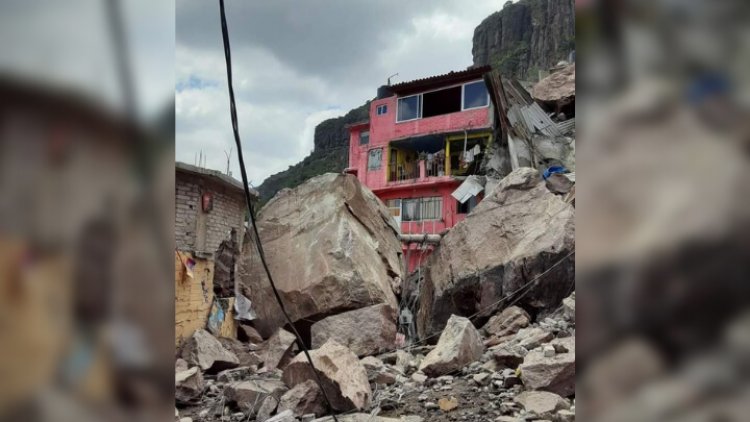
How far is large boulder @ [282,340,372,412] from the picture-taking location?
4680mm

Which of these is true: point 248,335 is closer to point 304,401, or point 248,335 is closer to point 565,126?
point 304,401

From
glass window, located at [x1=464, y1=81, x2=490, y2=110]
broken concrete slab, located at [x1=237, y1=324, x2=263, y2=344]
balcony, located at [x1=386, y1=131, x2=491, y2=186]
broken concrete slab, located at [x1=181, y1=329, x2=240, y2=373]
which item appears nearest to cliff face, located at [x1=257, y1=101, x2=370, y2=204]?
balcony, located at [x1=386, y1=131, x2=491, y2=186]

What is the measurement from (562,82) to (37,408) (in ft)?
64.2

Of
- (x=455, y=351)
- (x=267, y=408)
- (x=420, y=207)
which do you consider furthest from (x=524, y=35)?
(x=267, y=408)

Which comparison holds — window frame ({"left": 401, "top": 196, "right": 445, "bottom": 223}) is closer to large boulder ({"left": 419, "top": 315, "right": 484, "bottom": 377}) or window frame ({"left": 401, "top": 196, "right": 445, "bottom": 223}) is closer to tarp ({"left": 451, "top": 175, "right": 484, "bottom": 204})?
tarp ({"left": 451, "top": 175, "right": 484, "bottom": 204})

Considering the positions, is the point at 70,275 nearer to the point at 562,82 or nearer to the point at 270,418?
the point at 270,418

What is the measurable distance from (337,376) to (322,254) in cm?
348

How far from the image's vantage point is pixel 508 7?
155 feet

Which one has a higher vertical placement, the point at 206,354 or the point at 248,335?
the point at 206,354

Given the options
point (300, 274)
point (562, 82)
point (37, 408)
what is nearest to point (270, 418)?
point (300, 274)

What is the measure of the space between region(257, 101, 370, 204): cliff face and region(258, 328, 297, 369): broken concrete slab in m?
28.2

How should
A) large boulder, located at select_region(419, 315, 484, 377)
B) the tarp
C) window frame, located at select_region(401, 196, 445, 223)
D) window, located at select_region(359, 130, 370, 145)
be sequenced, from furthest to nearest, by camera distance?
1. window, located at select_region(359, 130, 370, 145)
2. window frame, located at select_region(401, 196, 445, 223)
3. the tarp
4. large boulder, located at select_region(419, 315, 484, 377)

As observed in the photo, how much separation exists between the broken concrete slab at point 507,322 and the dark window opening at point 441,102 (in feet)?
42.3

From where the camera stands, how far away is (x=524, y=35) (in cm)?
4534
